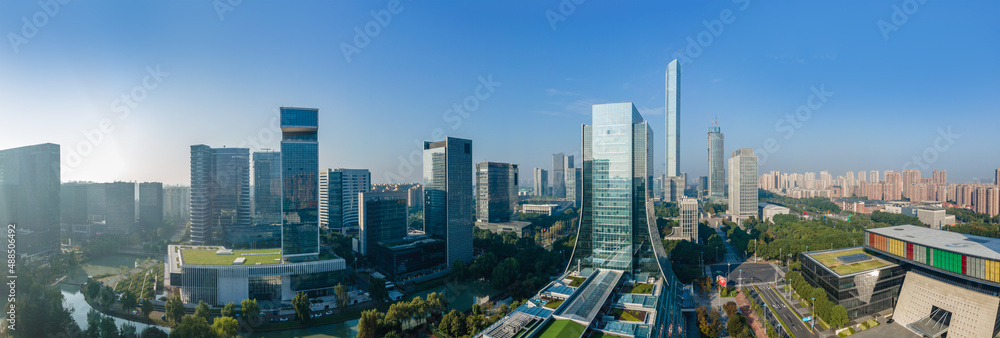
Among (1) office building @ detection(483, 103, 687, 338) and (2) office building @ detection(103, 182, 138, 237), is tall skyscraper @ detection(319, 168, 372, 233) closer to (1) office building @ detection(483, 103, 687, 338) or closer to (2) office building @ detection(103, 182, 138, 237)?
(2) office building @ detection(103, 182, 138, 237)

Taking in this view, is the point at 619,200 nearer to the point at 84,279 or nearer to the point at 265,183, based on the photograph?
the point at 84,279

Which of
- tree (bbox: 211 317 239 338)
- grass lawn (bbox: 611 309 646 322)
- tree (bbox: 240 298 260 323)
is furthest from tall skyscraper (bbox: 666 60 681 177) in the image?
tree (bbox: 211 317 239 338)

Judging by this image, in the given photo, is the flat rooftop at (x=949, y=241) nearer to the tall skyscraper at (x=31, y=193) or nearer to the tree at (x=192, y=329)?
A: the tree at (x=192, y=329)

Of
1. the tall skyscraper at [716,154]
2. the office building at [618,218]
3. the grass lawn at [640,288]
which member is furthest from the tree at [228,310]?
the tall skyscraper at [716,154]

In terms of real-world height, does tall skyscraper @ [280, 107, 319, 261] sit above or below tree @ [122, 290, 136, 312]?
above

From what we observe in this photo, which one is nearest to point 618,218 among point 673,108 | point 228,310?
point 228,310

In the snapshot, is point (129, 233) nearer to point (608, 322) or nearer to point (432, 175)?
point (432, 175)
